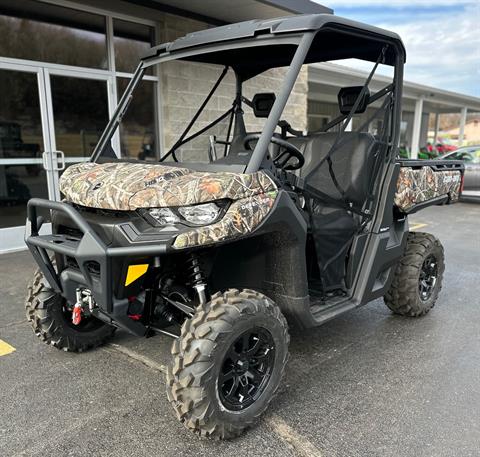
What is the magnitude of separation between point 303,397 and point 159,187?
155 centimetres

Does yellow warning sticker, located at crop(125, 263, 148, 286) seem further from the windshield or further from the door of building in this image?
the door of building

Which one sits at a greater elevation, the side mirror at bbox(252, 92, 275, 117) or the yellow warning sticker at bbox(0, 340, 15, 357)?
the side mirror at bbox(252, 92, 275, 117)

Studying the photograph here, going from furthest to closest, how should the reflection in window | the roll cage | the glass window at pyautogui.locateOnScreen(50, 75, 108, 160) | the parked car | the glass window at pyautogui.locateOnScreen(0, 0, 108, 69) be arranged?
the parked car → the reflection in window → the glass window at pyautogui.locateOnScreen(50, 75, 108, 160) → the glass window at pyautogui.locateOnScreen(0, 0, 108, 69) → the roll cage

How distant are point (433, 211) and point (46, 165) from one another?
8538 mm

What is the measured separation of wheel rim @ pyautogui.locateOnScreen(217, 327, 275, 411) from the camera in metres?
2.42

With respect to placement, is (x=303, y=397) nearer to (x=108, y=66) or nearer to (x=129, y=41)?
(x=108, y=66)

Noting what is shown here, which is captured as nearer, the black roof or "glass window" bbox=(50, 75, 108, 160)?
the black roof

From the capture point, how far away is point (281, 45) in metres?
2.75

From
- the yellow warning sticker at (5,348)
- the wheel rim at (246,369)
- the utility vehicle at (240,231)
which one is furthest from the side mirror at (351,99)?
the yellow warning sticker at (5,348)

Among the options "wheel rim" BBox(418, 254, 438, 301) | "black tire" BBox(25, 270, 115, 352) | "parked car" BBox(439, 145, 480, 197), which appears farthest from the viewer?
"parked car" BBox(439, 145, 480, 197)

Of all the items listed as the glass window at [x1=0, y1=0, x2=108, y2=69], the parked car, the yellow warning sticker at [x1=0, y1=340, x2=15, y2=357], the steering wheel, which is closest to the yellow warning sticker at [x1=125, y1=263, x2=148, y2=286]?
the steering wheel

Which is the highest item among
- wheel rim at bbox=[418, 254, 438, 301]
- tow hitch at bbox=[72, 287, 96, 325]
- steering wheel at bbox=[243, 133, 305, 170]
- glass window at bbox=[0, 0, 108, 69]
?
glass window at bbox=[0, 0, 108, 69]

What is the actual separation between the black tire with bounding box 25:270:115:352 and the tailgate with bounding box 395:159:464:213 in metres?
2.58

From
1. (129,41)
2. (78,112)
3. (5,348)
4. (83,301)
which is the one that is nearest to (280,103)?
(83,301)
